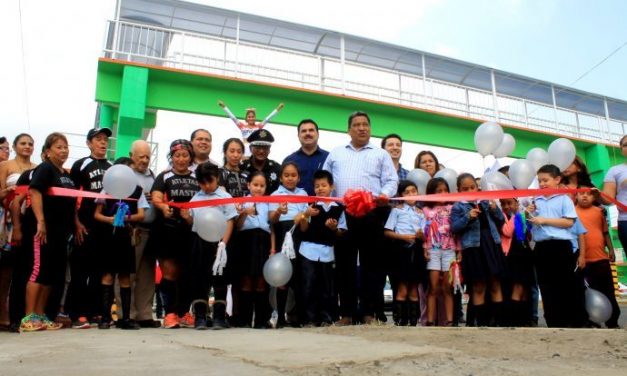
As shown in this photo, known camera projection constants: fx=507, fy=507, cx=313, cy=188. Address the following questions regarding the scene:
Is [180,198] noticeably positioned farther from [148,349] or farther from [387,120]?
[387,120]

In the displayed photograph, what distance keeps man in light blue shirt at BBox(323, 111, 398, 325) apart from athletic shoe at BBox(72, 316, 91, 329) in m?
1.97

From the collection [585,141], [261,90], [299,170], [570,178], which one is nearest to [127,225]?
[299,170]

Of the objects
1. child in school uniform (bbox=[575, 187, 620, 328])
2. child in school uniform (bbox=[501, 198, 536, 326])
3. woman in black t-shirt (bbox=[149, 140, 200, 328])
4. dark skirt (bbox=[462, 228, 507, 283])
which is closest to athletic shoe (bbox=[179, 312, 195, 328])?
woman in black t-shirt (bbox=[149, 140, 200, 328])

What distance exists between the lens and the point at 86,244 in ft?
13.1

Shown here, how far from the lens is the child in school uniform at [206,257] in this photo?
383cm

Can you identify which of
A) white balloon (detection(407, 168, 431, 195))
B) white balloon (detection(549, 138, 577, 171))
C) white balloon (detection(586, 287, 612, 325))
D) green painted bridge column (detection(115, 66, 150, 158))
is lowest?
white balloon (detection(586, 287, 612, 325))

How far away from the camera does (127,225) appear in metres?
3.97

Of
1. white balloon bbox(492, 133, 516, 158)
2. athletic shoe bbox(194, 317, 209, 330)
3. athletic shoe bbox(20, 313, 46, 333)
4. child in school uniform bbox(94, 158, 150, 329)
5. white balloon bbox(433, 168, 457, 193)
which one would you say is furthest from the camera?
white balloon bbox(492, 133, 516, 158)

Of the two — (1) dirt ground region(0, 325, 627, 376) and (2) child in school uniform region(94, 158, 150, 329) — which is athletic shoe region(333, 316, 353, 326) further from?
(2) child in school uniform region(94, 158, 150, 329)

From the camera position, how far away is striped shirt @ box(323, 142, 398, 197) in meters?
4.26

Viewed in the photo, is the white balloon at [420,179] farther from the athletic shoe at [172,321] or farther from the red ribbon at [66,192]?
the red ribbon at [66,192]

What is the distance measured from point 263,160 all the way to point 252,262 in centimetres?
106

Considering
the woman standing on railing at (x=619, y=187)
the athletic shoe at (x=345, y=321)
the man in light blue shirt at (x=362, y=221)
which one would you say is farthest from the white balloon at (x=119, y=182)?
the woman standing on railing at (x=619, y=187)

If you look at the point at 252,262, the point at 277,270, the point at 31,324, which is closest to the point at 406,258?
the point at 277,270
